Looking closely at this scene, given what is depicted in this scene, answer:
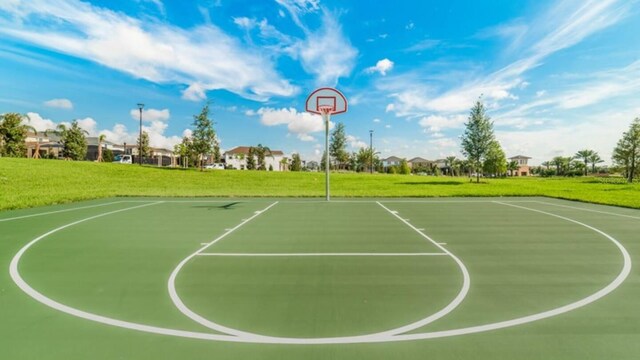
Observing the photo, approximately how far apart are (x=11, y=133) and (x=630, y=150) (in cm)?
6925

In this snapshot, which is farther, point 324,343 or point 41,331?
point 41,331

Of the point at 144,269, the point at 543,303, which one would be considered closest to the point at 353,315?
the point at 543,303

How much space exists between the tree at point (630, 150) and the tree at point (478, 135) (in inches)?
726

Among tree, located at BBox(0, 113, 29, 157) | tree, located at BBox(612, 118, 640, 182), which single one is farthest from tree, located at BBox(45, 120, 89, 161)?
tree, located at BBox(612, 118, 640, 182)

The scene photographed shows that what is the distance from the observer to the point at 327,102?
14.9 metres

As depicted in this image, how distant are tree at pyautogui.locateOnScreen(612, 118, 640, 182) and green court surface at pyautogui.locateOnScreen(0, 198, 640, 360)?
127 ft

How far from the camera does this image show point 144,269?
4.79 m

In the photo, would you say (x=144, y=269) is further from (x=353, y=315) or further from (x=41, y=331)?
(x=353, y=315)

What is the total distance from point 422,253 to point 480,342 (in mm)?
2946

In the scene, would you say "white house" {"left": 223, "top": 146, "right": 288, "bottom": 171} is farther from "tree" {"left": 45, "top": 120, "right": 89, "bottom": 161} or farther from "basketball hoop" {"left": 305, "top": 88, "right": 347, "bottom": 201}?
"basketball hoop" {"left": 305, "top": 88, "right": 347, "bottom": 201}

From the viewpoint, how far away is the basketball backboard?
1473 centimetres

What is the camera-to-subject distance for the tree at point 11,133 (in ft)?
107

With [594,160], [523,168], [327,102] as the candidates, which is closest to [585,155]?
[594,160]

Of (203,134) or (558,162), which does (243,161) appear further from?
(558,162)
